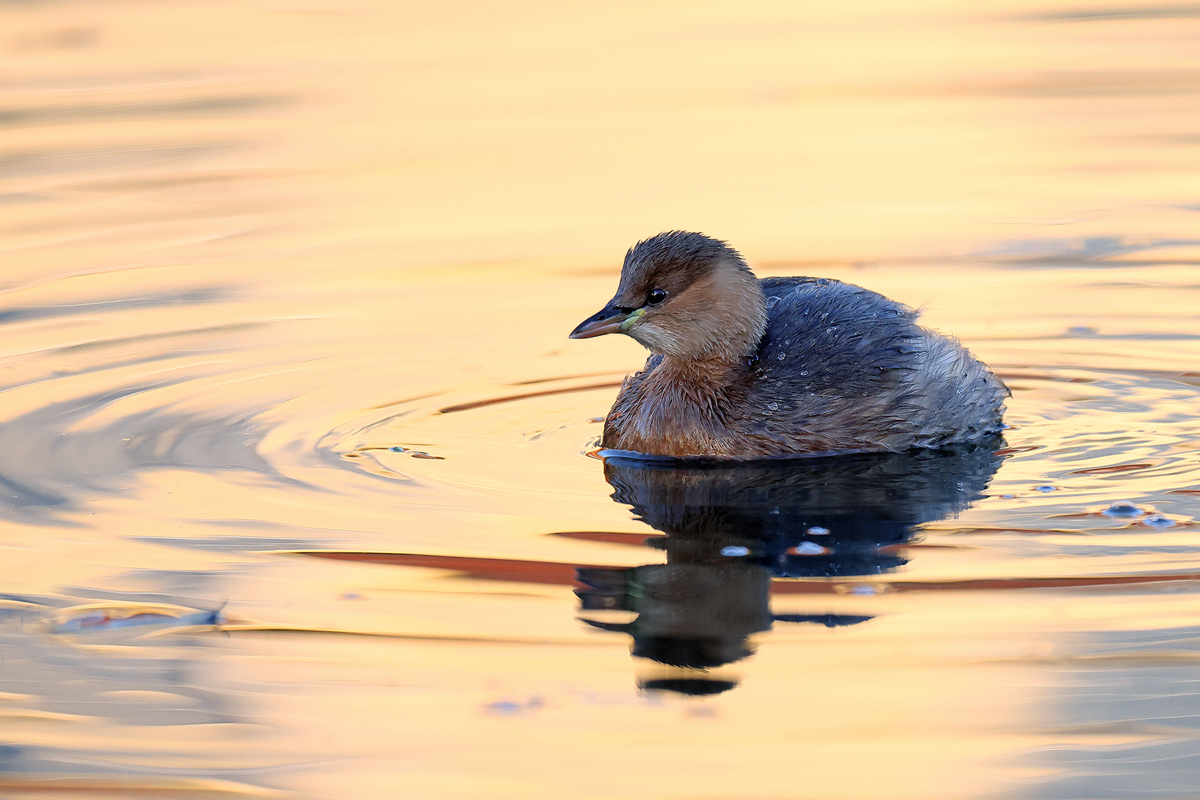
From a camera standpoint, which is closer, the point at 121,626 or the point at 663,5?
the point at 121,626

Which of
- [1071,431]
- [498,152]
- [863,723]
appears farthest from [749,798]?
[498,152]

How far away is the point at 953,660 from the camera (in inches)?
198

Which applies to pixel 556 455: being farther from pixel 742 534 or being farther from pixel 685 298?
pixel 742 534

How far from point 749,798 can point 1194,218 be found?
303 inches

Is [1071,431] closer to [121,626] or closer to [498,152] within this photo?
[121,626]

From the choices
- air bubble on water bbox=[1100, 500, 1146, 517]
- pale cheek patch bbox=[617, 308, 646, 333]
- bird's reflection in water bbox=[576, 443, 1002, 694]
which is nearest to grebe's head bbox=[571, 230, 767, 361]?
pale cheek patch bbox=[617, 308, 646, 333]

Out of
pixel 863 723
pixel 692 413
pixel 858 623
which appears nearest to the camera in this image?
pixel 863 723

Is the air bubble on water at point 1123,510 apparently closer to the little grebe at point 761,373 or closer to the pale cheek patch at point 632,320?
the little grebe at point 761,373

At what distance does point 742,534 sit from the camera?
6.29 m

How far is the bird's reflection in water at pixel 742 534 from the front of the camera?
17.5ft

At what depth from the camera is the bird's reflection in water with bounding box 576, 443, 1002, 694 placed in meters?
5.32

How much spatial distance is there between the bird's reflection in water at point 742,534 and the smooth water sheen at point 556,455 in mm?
24

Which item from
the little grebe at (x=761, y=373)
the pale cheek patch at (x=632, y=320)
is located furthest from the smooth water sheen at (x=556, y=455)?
the pale cheek patch at (x=632, y=320)

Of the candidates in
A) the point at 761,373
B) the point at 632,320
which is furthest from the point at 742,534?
the point at 632,320
